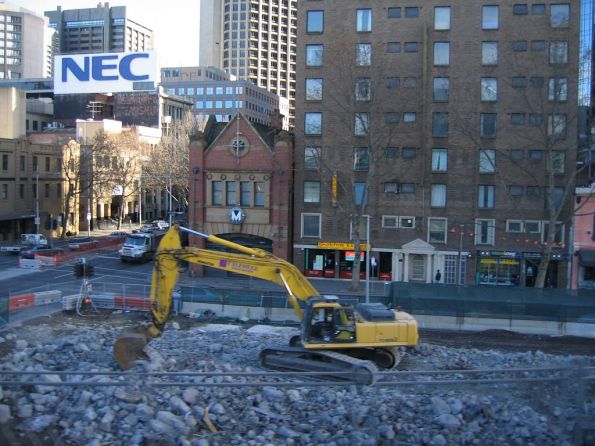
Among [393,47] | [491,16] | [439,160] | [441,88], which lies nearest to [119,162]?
[393,47]

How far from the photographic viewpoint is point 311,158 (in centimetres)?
4756

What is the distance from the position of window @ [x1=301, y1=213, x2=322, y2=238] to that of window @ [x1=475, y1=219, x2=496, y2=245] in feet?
37.5

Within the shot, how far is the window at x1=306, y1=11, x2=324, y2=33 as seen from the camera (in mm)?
47875

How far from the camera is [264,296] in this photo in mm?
32312

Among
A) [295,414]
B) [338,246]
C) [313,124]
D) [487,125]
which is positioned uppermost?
[313,124]

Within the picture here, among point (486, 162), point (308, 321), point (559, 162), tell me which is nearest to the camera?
point (308, 321)

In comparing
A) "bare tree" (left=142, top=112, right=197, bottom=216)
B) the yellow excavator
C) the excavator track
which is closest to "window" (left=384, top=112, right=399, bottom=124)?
the yellow excavator

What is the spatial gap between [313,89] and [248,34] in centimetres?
12244

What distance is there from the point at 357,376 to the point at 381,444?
2596mm

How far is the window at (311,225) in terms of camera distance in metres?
47.9

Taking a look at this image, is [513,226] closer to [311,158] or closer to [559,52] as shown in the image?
[559,52]

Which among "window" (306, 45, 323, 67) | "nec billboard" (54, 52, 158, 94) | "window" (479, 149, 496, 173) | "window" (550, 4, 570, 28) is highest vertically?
"nec billboard" (54, 52, 158, 94)

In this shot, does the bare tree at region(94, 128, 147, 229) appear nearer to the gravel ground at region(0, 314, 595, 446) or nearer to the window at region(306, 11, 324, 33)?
the window at region(306, 11, 324, 33)

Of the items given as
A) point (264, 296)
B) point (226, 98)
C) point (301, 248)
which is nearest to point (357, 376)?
point (264, 296)
